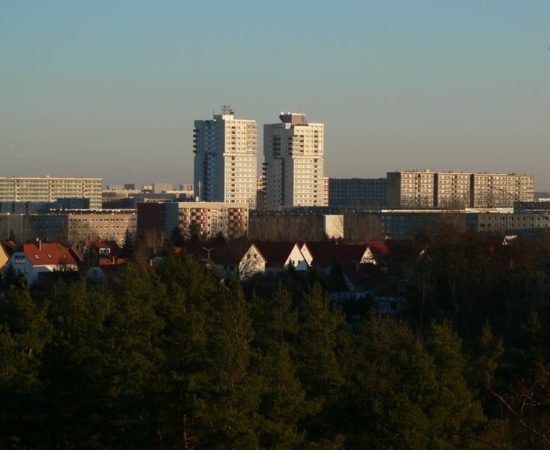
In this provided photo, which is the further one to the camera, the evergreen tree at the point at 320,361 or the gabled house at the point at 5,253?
the gabled house at the point at 5,253

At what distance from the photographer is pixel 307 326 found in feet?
63.3

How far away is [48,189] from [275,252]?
258 ft

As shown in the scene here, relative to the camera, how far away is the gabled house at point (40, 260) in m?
41.5

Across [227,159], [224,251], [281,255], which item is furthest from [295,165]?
[224,251]

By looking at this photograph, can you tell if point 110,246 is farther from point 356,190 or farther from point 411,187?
point 356,190

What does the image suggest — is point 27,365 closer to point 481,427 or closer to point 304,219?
point 481,427

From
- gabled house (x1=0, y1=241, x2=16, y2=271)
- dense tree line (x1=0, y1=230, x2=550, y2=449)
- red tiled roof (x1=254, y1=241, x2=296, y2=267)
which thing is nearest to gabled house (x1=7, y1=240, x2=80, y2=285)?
gabled house (x1=0, y1=241, x2=16, y2=271)

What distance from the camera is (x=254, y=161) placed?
331ft

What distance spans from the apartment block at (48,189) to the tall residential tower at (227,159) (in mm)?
16420

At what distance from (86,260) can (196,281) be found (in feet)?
51.2

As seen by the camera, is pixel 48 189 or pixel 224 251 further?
pixel 48 189

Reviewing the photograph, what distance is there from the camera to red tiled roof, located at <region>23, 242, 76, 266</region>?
139 feet

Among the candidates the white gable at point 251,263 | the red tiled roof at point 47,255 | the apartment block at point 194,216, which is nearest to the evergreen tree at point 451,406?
the white gable at point 251,263

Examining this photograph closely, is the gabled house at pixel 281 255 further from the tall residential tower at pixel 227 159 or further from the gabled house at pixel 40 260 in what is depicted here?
the tall residential tower at pixel 227 159
